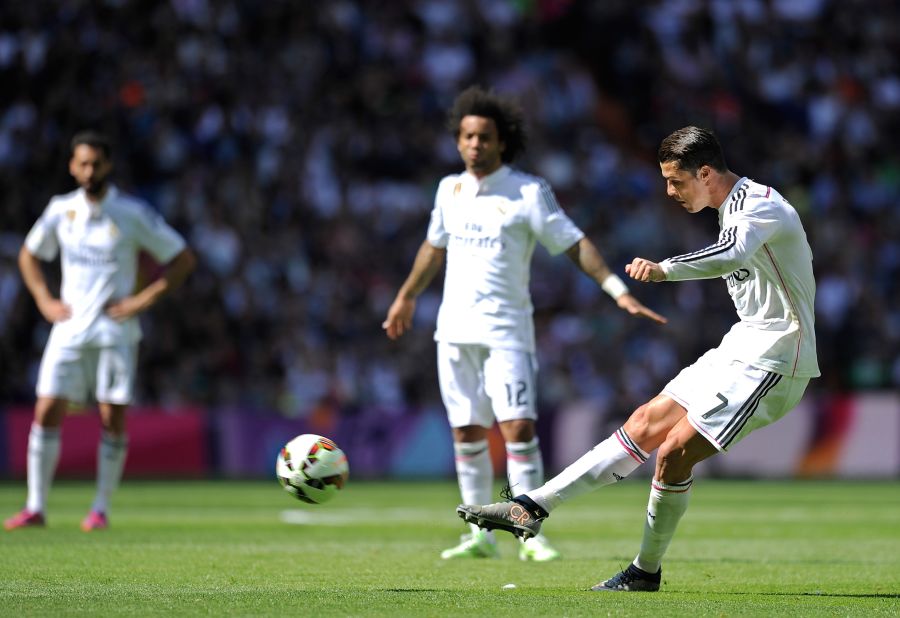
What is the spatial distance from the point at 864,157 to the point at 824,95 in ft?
4.38

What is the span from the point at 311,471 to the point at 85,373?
4.30m

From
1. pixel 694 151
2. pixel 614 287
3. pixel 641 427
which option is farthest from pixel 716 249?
pixel 614 287

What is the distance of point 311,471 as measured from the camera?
7.43m

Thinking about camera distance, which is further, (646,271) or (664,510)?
(664,510)

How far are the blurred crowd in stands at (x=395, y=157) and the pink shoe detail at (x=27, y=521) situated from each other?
8279 millimetres

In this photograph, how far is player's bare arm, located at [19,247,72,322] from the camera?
1111 centimetres

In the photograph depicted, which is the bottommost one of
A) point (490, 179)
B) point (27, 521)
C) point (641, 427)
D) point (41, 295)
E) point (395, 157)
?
point (27, 521)

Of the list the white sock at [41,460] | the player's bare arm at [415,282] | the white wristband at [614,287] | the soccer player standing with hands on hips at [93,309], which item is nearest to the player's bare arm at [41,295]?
the soccer player standing with hands on hips at [93,309]

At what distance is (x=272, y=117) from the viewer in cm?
2239

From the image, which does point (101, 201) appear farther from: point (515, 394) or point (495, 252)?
point (515, 394)

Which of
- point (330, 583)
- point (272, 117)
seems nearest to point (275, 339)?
point (272, 117)

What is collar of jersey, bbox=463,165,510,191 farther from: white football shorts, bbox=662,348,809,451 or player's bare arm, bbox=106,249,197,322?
player's bare arm, bbox=106,249,197,322

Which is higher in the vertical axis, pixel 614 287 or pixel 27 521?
pixel 614 287

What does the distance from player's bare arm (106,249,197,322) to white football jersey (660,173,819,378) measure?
17.6 feet
